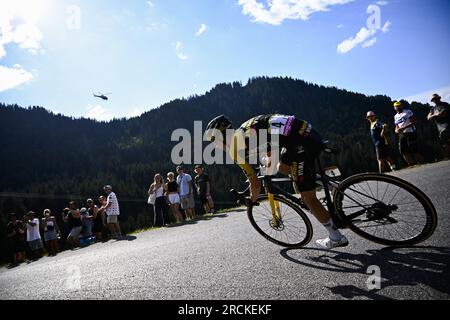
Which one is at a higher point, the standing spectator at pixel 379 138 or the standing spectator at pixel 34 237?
the standing spectator at pixel 379 138

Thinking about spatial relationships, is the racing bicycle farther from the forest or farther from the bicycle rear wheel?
the forest

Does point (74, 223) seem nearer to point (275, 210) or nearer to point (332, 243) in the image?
point (275, 210)

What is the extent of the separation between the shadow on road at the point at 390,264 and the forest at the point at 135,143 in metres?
58.2

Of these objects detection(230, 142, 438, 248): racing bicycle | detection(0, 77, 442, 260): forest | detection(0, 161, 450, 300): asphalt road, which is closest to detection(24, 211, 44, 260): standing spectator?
detection(0, 161, 450, 300): asphalt road

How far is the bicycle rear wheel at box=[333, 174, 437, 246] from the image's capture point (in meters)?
2.97

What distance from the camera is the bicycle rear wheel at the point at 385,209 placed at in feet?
9.73

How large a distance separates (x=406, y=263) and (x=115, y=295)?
2906mm

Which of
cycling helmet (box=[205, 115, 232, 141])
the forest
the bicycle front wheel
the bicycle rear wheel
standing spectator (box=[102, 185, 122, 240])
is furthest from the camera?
the forest

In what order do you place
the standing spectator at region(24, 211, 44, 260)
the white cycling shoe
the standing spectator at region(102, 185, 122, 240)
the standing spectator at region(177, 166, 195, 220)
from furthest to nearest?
the standing spectator at region(24, 211, 44, 260) → the standing spectator at region(177, 166, 195, 220) → the standing spectator at region(102, 185, 122, 240) → the white cycling shoe

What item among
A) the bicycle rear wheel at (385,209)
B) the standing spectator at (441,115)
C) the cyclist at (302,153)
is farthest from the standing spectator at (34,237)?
the standing spectator at (441,115)

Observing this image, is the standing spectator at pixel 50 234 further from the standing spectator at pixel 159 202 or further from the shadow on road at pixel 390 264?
the shadow on road at pixel 390 264

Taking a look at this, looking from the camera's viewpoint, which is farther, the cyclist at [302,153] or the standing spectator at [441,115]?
the standing spectator at [441,115]

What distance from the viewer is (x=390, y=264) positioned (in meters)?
2.74

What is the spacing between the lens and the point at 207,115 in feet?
620
